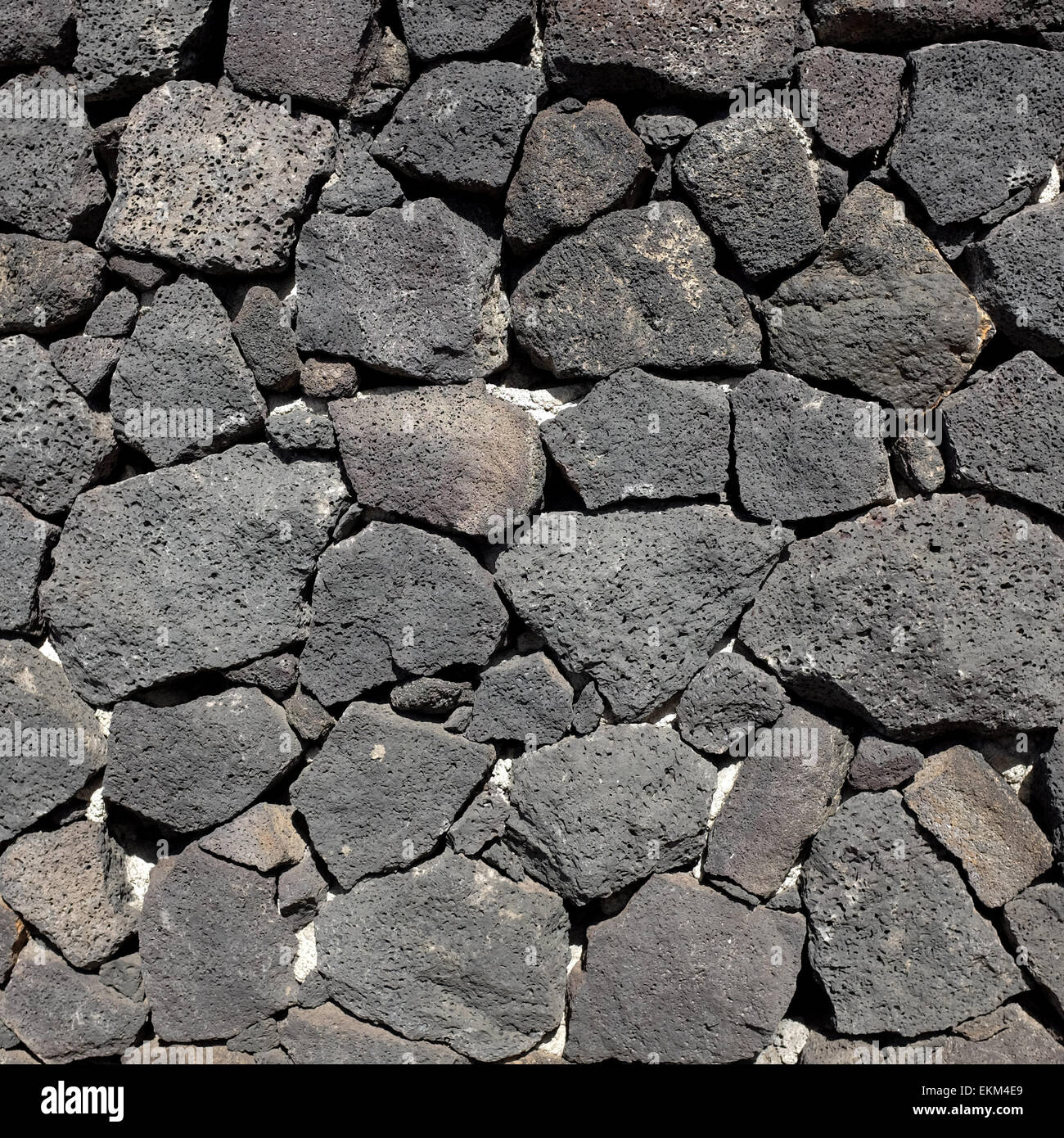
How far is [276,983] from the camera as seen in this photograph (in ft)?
9.11

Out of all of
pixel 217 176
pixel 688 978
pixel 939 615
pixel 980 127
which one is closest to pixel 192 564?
pixel 217 176

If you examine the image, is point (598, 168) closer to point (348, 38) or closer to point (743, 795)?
point (348, 38)

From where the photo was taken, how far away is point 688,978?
2.66 meters

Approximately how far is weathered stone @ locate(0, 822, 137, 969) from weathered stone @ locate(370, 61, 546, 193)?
2.22 metres

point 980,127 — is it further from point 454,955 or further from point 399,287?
point 454,955

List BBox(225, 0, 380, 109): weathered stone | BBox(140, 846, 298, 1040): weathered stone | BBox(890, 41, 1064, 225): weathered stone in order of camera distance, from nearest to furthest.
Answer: BBox(890, 41, 1064, 225): weathered stone
BBox(225, 0, 380, 109): weathered stone
BBox(140, 846, 298, 1040): weathered stone

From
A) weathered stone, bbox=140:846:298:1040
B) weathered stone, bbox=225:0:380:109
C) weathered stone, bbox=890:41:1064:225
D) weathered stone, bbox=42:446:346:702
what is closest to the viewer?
weathered stone, bbox=890:41:1064:225

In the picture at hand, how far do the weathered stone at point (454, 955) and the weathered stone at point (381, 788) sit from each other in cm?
9

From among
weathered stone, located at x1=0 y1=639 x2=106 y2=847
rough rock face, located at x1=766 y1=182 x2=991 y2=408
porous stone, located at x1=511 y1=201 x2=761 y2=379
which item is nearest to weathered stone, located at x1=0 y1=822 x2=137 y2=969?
weathered stone, located at x1=0 y1=639 x2=106 y2=847

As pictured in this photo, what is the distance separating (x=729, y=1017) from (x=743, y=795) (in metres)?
0.64

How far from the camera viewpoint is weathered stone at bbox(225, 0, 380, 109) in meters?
2.52

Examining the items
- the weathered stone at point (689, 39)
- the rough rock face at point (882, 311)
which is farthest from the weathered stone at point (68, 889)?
the weathered stone at point (689, 39)

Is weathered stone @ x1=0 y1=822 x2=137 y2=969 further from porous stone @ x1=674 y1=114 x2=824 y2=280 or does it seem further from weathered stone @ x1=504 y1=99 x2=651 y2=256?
porous stone @ x1=674 y1=114 x2=824 y2=280

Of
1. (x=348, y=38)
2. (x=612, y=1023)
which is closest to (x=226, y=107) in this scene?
(x=348, y=38)
